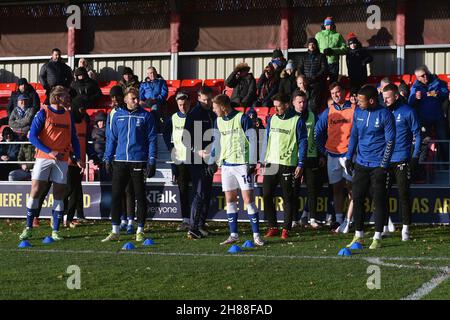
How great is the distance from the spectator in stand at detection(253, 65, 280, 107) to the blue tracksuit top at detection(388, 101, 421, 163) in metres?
5.09

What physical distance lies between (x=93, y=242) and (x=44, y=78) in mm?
7956

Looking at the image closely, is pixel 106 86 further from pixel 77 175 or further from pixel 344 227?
pixel 344 227

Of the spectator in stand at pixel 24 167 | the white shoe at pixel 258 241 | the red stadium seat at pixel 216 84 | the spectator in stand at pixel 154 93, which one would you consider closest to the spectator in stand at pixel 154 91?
the spectator in stand at pixel 154 93

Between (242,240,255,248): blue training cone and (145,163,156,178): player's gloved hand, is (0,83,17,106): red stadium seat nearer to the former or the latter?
(145,163,156,178): player's gloved hand

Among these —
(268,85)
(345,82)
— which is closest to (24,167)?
(268,85)

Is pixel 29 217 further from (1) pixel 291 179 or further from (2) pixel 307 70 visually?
(2) pixel 307 70

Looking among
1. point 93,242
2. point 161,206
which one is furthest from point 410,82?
point 93,242

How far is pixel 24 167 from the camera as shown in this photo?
16.8 m

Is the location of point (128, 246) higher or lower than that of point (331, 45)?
lower

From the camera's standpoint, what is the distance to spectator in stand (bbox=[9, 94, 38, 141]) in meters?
17.5

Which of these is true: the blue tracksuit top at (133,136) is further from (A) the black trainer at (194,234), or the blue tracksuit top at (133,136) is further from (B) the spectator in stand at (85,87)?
(B) the spectator in stand at (85,87)

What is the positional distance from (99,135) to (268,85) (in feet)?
10.7

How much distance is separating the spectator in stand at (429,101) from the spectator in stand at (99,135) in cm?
540

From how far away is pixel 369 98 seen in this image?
37.0ft
